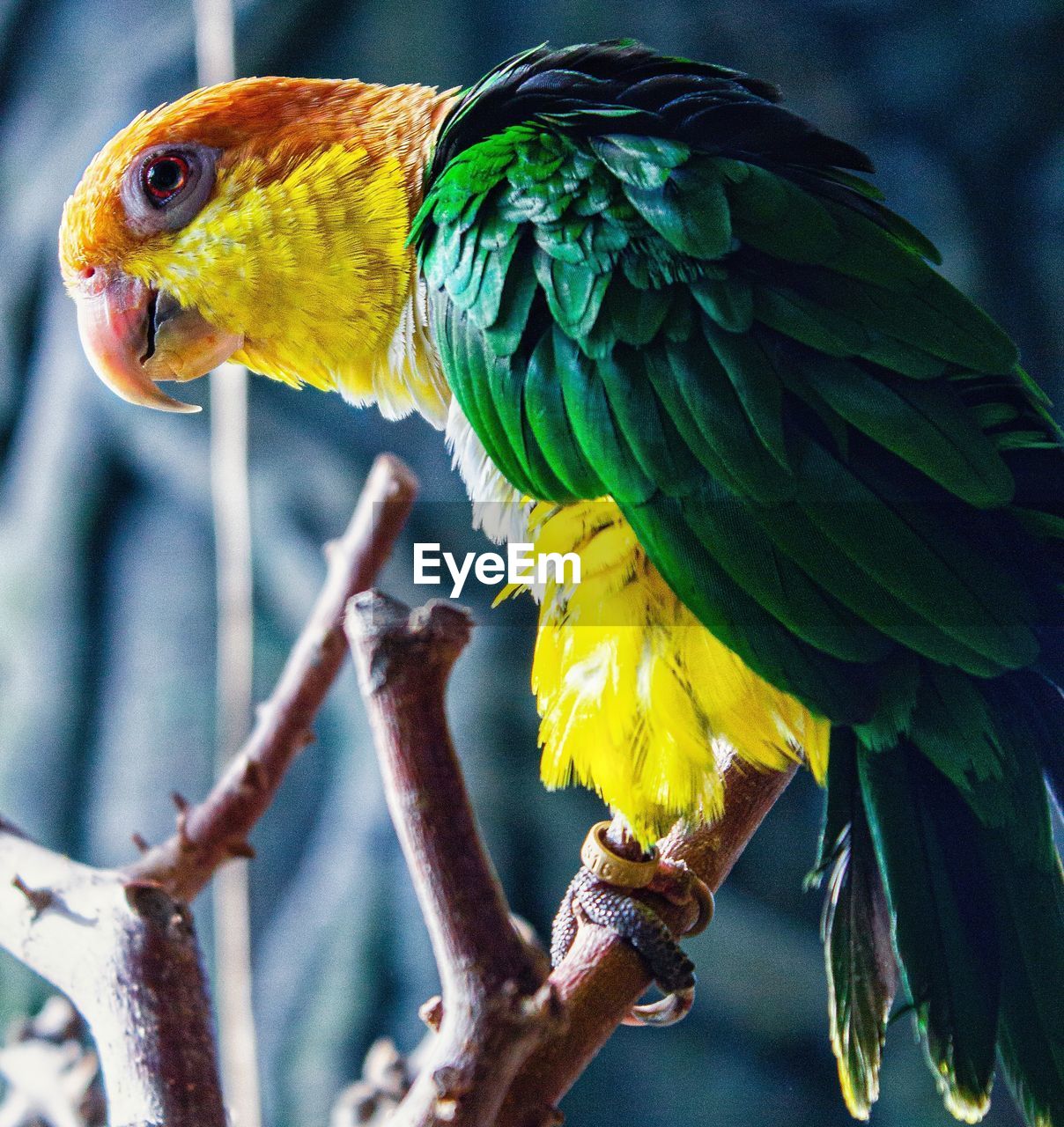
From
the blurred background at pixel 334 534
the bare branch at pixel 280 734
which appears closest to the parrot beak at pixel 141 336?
the bare branch at pixel 280 734

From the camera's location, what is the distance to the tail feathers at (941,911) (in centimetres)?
81

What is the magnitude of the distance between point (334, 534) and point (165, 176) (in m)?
0.56

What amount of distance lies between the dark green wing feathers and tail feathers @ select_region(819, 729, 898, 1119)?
1.2 inches

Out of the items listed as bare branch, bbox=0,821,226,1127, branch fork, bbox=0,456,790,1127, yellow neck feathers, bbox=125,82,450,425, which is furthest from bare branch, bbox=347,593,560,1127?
yellow neck feathers, bbox=125,82,450,425

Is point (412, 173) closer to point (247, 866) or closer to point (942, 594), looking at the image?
point (942, 594)

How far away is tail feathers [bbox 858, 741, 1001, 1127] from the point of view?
2.66 ft

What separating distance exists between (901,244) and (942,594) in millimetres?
297

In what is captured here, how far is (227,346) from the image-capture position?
1.03 m

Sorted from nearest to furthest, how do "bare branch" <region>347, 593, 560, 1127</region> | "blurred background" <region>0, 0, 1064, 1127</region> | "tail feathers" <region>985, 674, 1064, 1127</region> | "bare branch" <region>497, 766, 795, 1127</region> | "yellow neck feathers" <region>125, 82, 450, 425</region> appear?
"bare branch" <region>347, 593, 560, 1127</region>, "bare branch" <region>497, 766, 795, 1127</region>, "tail feathers" <region>985, 674, 1064, 1127</region>, "yellow neck feathers" <region>125, 82, 450, 425</region>, "blurred background" <region>0, 0, 1064, 1127</region>

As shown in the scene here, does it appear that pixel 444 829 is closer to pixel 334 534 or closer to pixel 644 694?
pixel 644 694

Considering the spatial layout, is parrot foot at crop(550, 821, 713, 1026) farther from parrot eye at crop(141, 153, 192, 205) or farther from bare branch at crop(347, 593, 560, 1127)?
→ parrot eye at crop(141, 153, 192, 205)

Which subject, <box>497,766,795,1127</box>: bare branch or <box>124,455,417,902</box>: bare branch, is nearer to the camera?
<box>497,766,795,1127</box>: bare branch

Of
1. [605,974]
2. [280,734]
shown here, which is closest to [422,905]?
[605,974]

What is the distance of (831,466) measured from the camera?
0.79 metres
